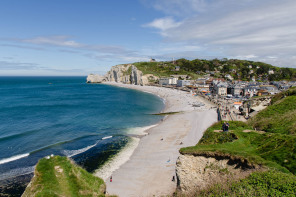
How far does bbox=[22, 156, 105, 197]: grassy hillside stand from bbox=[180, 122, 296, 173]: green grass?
7.59 m

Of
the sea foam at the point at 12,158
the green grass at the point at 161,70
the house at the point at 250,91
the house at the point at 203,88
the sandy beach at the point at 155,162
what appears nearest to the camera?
the sandy beach at the point at 155,162

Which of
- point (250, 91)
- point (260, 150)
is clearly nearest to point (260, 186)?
point (260, 150)

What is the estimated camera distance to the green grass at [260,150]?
11598mm

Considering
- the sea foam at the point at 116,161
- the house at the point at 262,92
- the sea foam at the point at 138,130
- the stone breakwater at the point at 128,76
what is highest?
the stone breakwater at the point at 128,76

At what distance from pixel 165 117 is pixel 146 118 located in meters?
5.29

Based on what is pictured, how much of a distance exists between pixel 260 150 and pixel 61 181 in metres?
14.9

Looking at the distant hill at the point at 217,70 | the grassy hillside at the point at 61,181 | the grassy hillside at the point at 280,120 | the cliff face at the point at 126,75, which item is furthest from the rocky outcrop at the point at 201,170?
the distant hill at the point at 217,70

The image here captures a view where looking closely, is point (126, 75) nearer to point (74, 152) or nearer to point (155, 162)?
point (74, 152)

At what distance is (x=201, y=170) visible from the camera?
14.1m

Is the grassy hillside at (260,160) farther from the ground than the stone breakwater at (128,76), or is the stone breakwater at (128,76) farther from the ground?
the stone breakwater at (128,76)

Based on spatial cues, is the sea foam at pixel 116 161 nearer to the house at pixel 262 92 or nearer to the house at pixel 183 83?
the house at pixel 262 92

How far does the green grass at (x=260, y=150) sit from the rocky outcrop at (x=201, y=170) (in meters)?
0.49

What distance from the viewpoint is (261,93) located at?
80.9m

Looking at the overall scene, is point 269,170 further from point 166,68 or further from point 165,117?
point 166,68
